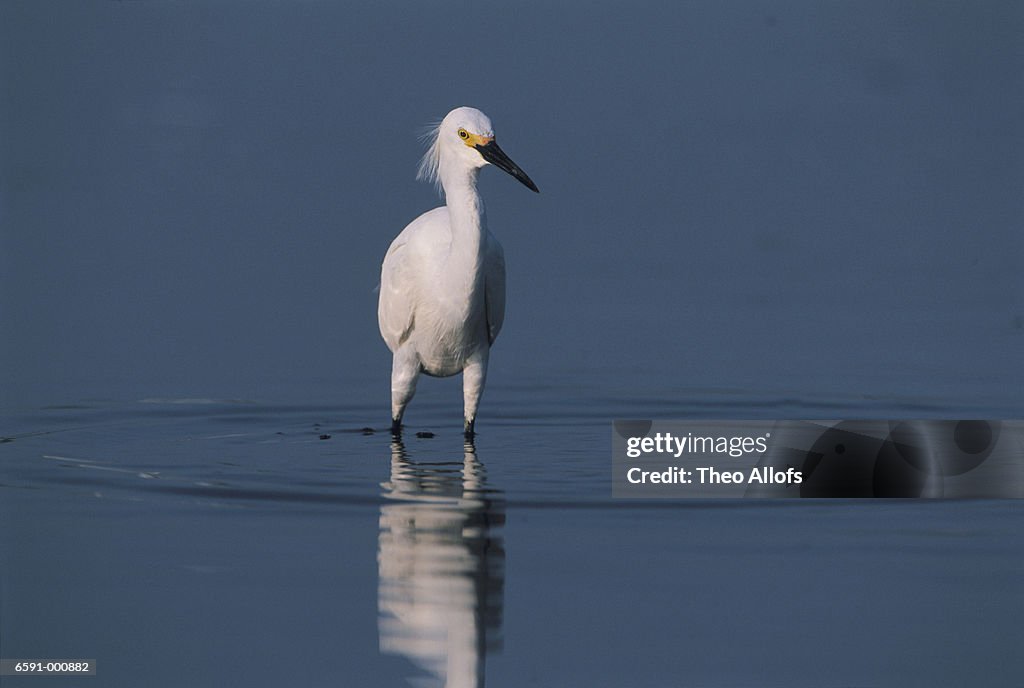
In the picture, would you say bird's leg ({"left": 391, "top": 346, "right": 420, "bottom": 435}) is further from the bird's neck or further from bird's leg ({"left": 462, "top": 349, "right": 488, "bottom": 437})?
the bird's neck

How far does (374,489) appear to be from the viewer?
465 inches

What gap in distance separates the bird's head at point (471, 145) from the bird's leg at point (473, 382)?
4.95 feet

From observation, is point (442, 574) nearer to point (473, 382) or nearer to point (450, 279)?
point (450, 279)

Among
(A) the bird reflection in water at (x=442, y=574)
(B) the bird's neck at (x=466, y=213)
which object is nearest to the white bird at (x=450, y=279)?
(B) the bird's neck at (x=466, y=213)

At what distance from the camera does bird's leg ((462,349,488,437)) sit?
14297 millimetres

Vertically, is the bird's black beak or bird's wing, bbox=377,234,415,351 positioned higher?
the bird's black beak

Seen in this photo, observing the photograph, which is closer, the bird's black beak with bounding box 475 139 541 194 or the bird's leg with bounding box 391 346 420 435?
the bird's black beak with bounding box 475 139 541 194

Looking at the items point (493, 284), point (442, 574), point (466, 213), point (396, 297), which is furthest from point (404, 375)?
point (442, 574)

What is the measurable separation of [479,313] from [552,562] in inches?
168

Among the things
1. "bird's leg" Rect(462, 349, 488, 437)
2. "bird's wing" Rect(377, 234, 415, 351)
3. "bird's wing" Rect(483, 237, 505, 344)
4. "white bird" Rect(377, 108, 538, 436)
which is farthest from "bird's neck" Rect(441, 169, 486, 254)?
"bird's leg" Rect(462, 349, 488, 437)

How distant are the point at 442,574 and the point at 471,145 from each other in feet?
15.8

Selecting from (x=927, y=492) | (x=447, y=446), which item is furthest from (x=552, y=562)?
(x=447, y=446)

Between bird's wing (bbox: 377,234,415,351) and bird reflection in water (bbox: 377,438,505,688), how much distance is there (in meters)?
2.01

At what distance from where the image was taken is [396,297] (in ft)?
46.4
